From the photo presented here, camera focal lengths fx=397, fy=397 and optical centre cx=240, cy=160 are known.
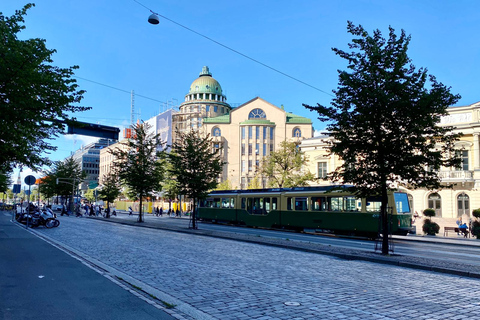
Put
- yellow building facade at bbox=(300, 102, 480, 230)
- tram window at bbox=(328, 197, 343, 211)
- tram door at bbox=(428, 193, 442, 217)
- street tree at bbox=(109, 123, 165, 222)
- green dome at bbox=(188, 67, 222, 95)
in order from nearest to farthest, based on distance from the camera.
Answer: tram window at bbox=(328, 197, 343, 211), street tree at bbox=(109, 123, 165, 222), yellow building facade at bbox=(300, 102, 480, 230), tram door at bbox=(428, 193, 442, 217), green dome at bbox=(188, 67, 222, 95)

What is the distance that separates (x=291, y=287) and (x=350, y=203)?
60.0 feet

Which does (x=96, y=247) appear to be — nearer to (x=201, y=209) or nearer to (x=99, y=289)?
(x=99, y=289)

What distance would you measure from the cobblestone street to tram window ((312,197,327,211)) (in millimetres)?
13540

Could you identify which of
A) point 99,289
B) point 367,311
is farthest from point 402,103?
point 99,289

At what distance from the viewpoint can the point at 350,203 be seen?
84.1 ft

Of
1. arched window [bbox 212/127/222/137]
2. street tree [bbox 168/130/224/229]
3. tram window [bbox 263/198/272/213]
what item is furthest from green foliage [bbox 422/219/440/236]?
arched window [bbox 212/127/222/137]

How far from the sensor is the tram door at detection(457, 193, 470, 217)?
143ft

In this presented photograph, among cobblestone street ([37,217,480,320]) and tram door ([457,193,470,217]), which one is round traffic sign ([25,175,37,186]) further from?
tram door ([457,193,470,217])

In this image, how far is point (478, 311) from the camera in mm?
6766

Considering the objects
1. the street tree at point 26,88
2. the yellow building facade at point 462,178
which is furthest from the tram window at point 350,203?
the yellow building facade at point 462,178

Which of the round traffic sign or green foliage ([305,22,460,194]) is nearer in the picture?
green foliage ([305,22,460,194])

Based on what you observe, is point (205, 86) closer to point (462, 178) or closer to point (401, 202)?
point (462, 178)

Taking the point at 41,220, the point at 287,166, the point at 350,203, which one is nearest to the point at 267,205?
the point at 350,203

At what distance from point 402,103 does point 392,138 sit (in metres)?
1.42
